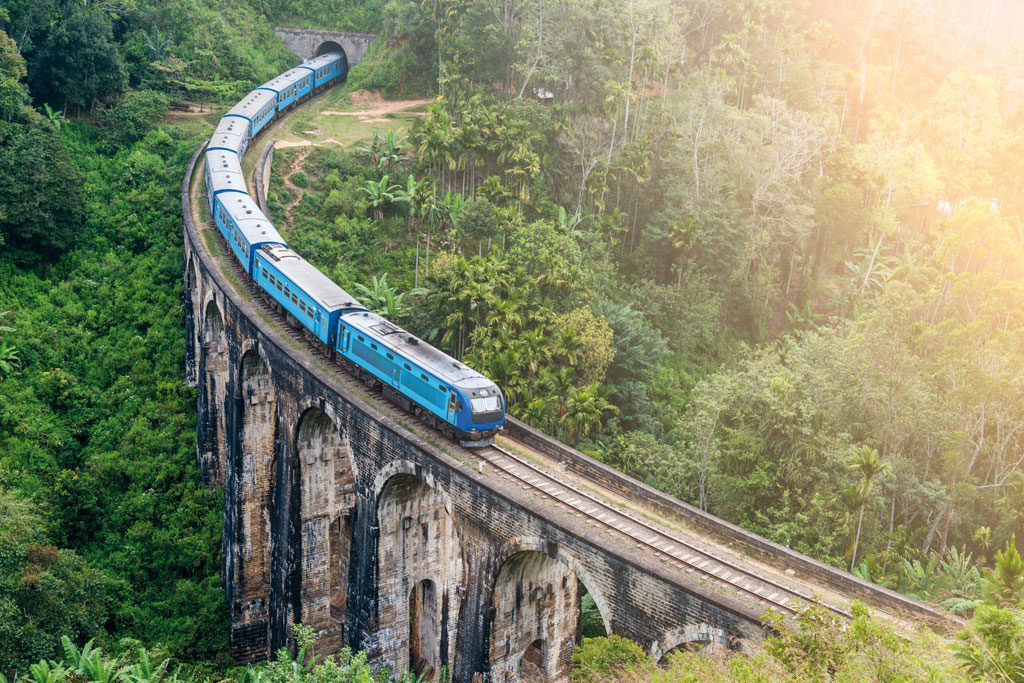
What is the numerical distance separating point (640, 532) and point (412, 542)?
8.38m

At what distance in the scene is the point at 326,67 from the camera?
68.6 meters

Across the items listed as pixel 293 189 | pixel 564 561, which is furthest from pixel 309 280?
pixel 293 189

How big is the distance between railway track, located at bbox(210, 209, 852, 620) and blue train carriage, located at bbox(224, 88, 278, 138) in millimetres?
32560

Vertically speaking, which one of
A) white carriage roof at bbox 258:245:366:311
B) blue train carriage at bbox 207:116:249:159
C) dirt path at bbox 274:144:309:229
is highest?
blue train carriage at bbox 207:116:249:159

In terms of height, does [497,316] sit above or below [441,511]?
above

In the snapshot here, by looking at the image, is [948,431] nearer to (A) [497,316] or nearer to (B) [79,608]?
(A) [497,316]

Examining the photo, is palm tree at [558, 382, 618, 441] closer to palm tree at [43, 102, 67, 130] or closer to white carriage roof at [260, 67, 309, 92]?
palm tree at [43, 102, 67, 130]

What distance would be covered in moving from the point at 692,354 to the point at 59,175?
3604 centimetres

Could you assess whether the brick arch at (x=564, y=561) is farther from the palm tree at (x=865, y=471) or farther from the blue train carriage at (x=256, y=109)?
the blue train carriage at (x=256, y=109)

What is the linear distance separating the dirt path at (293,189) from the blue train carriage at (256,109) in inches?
133

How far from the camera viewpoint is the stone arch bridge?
1948 cm

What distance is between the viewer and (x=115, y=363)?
4222 cm

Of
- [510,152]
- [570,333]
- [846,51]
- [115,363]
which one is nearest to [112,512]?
[115,363]

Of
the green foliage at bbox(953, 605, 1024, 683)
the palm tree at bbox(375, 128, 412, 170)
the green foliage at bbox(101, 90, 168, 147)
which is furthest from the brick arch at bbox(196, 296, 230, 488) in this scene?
the green foliage at bbox(953, 605, 1024, 683)
